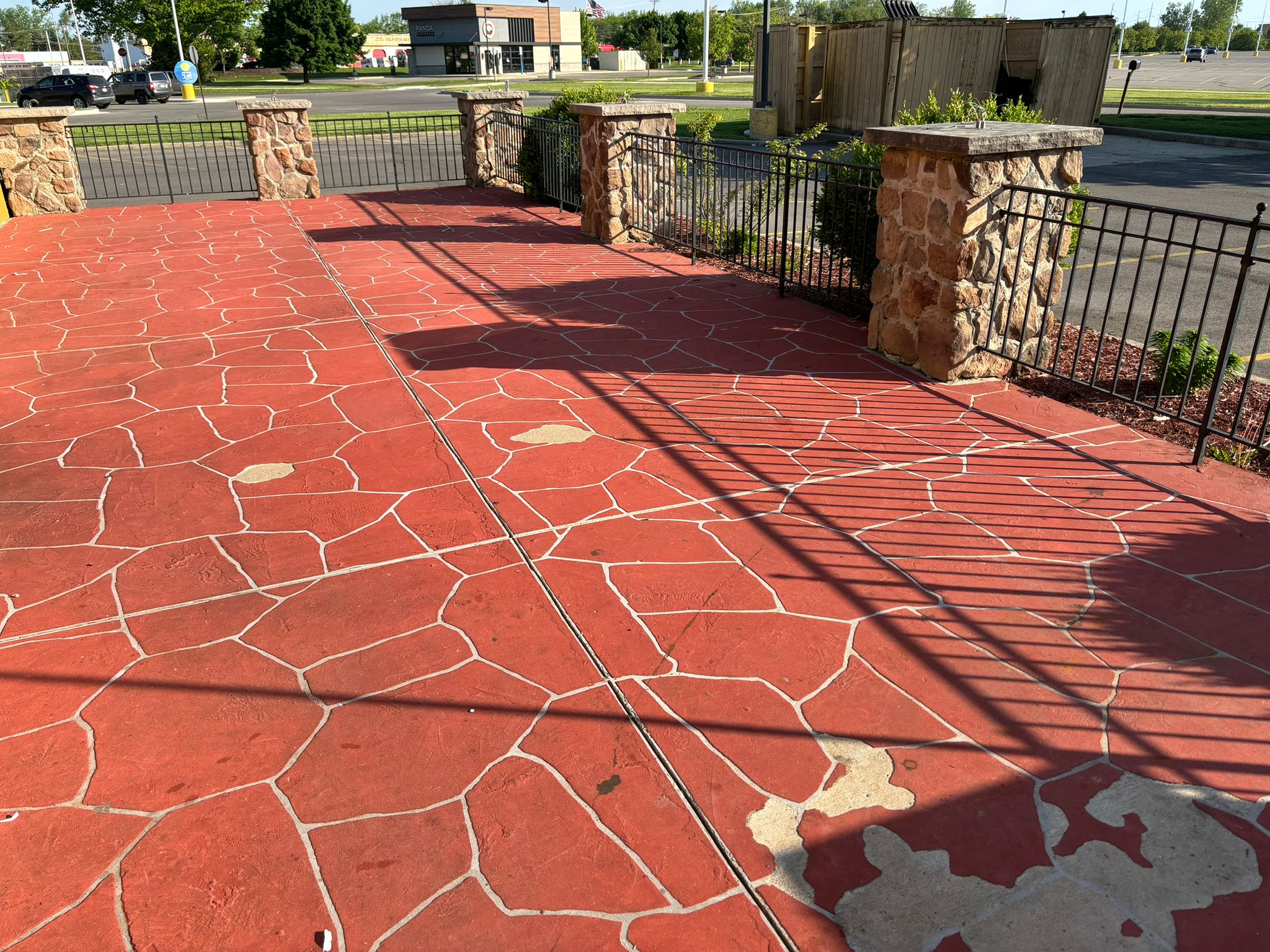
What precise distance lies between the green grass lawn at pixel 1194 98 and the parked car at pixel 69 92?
40.7 meters

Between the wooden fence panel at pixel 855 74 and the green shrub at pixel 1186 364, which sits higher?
the wooden fence panel at pixel 855 74

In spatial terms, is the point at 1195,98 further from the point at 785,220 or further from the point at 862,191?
the point at 785,220

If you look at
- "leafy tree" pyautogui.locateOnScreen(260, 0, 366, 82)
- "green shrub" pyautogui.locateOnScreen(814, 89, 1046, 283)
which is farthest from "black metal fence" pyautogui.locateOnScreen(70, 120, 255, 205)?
"leafy tree" pyautogui.locateOnScreen(260, 0, 366, 82)

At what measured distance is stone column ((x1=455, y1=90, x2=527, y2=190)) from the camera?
1438cm

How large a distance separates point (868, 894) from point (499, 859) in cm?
101

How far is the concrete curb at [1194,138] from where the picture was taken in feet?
69.1

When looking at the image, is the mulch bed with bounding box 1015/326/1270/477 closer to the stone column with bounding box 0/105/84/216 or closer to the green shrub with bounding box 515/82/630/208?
the green shrub with bounding box 515/82/630/208

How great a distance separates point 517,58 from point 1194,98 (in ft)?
185

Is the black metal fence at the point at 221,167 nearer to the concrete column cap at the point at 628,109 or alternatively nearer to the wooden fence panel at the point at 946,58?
the concrete column cap at the point at 628,109

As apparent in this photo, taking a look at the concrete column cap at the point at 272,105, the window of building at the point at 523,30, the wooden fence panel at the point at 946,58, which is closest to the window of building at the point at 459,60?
the window of building at the point at 523,30

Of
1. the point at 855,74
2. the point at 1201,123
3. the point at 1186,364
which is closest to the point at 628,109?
the point at 1186,364

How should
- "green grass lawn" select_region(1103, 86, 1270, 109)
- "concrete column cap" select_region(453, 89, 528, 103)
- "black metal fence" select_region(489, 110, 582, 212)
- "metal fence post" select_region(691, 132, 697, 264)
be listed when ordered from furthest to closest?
"green grass lawn" select_region(1103, 86, 1270, 109) < "concrete column cap" select_region(453, 89, 528, 103) < "black metal fence" select_region(489, 110, 582, 212) < "metal fence post" select_region(691, 132, 697, 264)

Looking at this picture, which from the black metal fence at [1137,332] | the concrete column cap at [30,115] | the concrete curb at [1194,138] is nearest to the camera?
the black metal fence at [1137,332]

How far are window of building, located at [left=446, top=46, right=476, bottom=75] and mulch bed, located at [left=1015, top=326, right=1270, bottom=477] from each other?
77652mm
